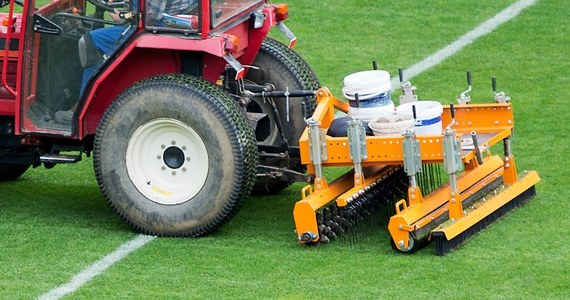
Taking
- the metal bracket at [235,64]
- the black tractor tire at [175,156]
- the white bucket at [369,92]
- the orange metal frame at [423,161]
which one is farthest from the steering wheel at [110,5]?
the white bucket at [369,92]

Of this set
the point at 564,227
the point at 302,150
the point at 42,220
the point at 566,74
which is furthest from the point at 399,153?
the point at 566,74

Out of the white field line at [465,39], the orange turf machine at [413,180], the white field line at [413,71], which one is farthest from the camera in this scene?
the white field line at [465,39]

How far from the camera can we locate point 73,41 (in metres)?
9.26

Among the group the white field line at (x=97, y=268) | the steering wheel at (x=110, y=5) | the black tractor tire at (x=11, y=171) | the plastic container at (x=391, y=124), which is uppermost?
the steering wheel at (x=110, y=5)

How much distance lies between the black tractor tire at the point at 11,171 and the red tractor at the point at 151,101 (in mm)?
974

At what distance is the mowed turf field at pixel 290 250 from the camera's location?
26.5ft

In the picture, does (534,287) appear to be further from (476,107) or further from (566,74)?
(566,74)

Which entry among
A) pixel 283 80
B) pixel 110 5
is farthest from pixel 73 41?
pixel 283 80

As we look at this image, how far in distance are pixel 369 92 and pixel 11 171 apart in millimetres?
2876

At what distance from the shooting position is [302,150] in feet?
29.3

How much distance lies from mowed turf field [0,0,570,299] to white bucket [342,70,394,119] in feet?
2.38

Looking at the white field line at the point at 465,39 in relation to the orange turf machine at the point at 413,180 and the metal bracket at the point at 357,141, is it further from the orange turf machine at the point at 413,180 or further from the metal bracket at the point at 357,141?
the metal bracket at the point at 357,141

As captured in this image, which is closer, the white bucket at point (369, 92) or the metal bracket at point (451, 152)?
the metal bracket at point (451, 152)

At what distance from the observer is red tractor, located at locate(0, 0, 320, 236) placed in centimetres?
892
